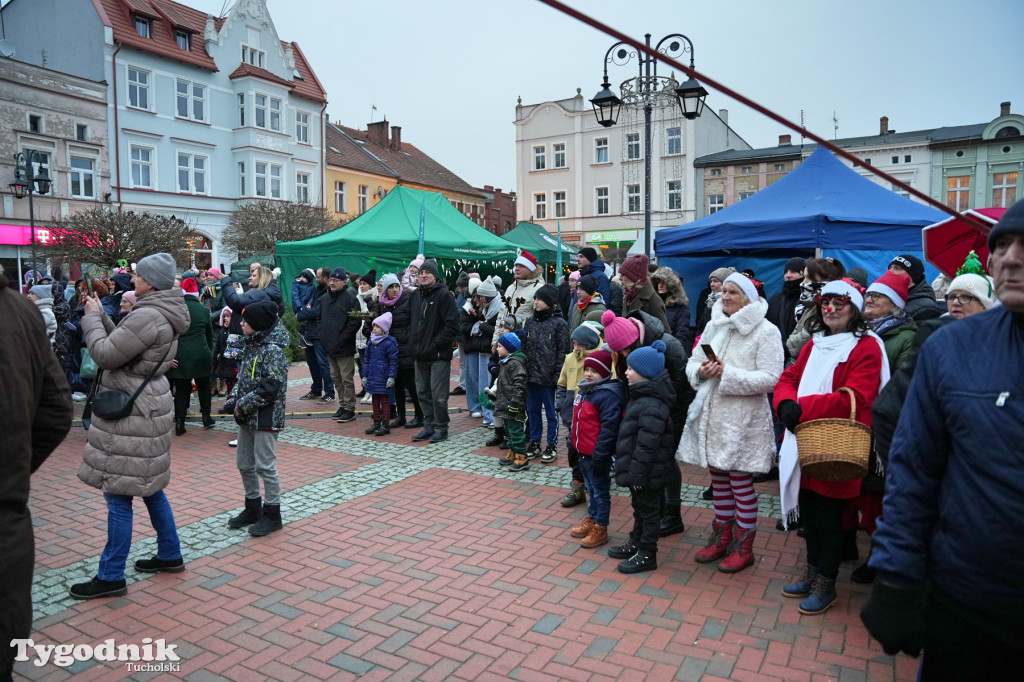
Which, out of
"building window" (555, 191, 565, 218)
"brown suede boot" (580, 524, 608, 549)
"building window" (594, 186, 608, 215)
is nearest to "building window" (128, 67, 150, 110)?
"building window" (555, 191, 565, 218)

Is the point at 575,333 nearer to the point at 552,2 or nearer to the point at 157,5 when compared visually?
the point at 552,2

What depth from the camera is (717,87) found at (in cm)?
161

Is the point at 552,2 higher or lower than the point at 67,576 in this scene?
higher

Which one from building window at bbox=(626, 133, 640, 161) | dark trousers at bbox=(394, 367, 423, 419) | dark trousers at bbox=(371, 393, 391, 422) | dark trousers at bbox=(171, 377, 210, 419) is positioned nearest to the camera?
dark trousers at bbox=(171, 377, 210, 419)

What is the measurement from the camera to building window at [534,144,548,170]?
42.8m

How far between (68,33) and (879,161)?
41466mm

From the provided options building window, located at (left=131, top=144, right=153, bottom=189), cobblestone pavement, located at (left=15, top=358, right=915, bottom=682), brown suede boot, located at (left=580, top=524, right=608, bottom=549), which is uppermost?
building window, located at (left=131, top=144, right=153, bottom=189)

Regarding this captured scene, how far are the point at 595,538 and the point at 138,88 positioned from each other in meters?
31.1

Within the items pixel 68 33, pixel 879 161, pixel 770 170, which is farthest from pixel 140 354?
pixel 879 161

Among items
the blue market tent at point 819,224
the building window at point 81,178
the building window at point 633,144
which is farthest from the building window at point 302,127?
the blue market tent at point 819,224

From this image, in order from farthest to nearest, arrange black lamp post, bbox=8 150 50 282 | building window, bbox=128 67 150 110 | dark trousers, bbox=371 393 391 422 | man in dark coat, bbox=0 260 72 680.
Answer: building window, bbox=128 67 150 110 < black lamp post, bbox=8 150 50 282 < dark trousers, bbox=371 393 391 422 < man in dark coat, bbox=0 260 72 680

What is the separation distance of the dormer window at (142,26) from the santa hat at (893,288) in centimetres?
3311

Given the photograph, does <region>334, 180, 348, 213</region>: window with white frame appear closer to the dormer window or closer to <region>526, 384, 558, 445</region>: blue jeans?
the dormer window

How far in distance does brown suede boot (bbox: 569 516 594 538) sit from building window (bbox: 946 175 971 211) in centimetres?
4165
